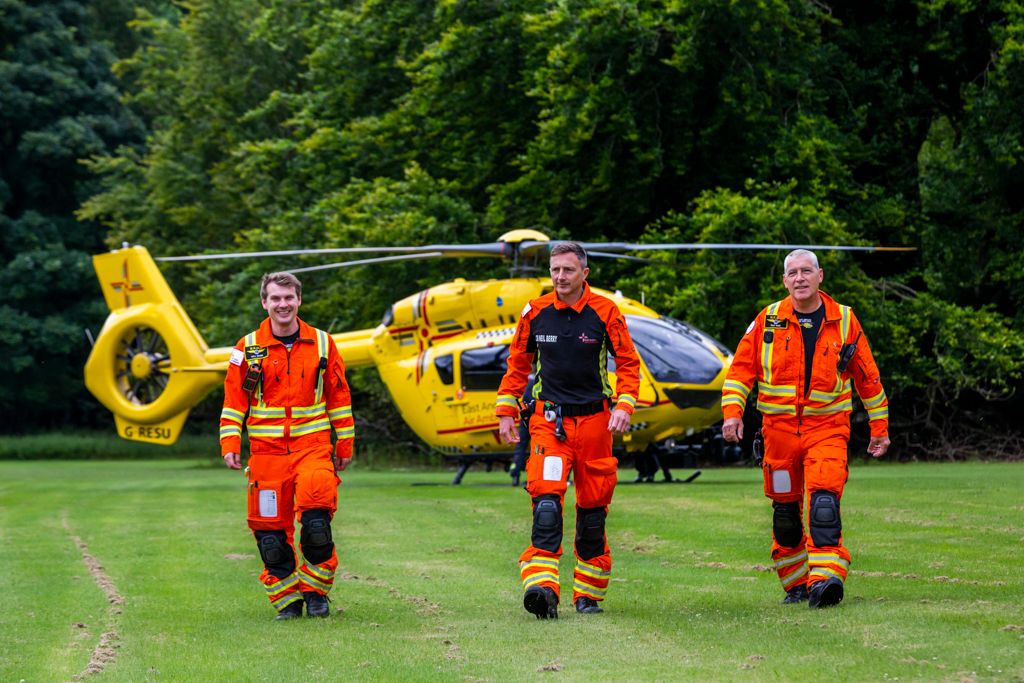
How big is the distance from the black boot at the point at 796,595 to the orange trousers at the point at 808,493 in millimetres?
22

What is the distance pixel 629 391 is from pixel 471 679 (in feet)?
8.15

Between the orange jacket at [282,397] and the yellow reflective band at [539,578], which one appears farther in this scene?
the orange jacket at [282,397]

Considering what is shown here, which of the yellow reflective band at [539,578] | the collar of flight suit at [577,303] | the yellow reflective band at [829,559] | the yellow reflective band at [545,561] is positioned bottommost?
the yellow reflective band at [539,578]

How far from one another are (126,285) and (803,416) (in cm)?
1942

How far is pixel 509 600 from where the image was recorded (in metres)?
9.73

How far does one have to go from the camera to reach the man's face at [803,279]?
29.0ft

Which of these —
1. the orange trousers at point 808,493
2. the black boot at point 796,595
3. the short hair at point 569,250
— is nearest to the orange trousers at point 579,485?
the short hair at point 569,250

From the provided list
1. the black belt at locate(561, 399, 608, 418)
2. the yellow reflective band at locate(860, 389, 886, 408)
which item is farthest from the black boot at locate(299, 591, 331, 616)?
the yellow reflective band at locate(860, 389, 886, 408)

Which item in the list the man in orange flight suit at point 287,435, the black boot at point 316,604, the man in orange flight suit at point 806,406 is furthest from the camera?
the black boot at point 316,604

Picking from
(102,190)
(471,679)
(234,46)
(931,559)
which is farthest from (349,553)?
(102,190)

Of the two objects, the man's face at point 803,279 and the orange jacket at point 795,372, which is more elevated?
the man's face at point 803,279

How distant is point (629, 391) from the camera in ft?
29.0

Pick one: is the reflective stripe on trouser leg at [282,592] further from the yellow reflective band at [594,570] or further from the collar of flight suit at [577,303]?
the collar of flight suit at [577,303]

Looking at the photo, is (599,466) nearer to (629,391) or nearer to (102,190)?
(629,391)
